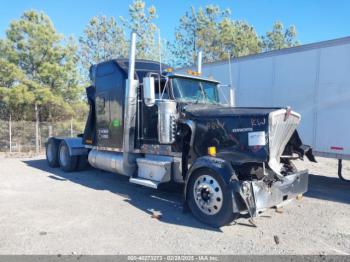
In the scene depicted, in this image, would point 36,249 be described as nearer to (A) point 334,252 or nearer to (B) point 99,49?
(A) point 334,252

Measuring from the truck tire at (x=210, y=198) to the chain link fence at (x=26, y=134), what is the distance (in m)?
13.7

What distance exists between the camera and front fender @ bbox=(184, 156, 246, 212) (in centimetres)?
468

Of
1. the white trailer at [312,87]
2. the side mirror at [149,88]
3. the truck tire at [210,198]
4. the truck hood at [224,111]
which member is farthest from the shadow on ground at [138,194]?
the white trailer at [312,87]

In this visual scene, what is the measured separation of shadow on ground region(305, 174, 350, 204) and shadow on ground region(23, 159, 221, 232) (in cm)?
325

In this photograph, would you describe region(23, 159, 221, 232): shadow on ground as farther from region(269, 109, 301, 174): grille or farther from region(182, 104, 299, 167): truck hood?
region(269, 109, 301, 174): grille

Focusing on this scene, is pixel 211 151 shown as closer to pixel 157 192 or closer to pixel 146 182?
pixel 146 182

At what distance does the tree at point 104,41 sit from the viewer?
95.0 feet

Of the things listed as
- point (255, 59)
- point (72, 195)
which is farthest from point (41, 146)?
point (255, 59)

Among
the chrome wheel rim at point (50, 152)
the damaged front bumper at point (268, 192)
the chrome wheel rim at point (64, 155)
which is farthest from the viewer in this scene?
the chrome wheel rim at point (50, 152)

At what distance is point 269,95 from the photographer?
8.81m

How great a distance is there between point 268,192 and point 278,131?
99cm

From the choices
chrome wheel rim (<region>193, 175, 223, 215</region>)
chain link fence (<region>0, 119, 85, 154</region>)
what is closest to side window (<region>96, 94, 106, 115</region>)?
chrome wheel rim (<region>193, 175, 223, 215</region>)

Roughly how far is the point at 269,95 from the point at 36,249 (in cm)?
691

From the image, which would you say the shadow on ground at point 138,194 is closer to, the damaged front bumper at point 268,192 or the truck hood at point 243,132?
the damaged front bumper at point 268,192
